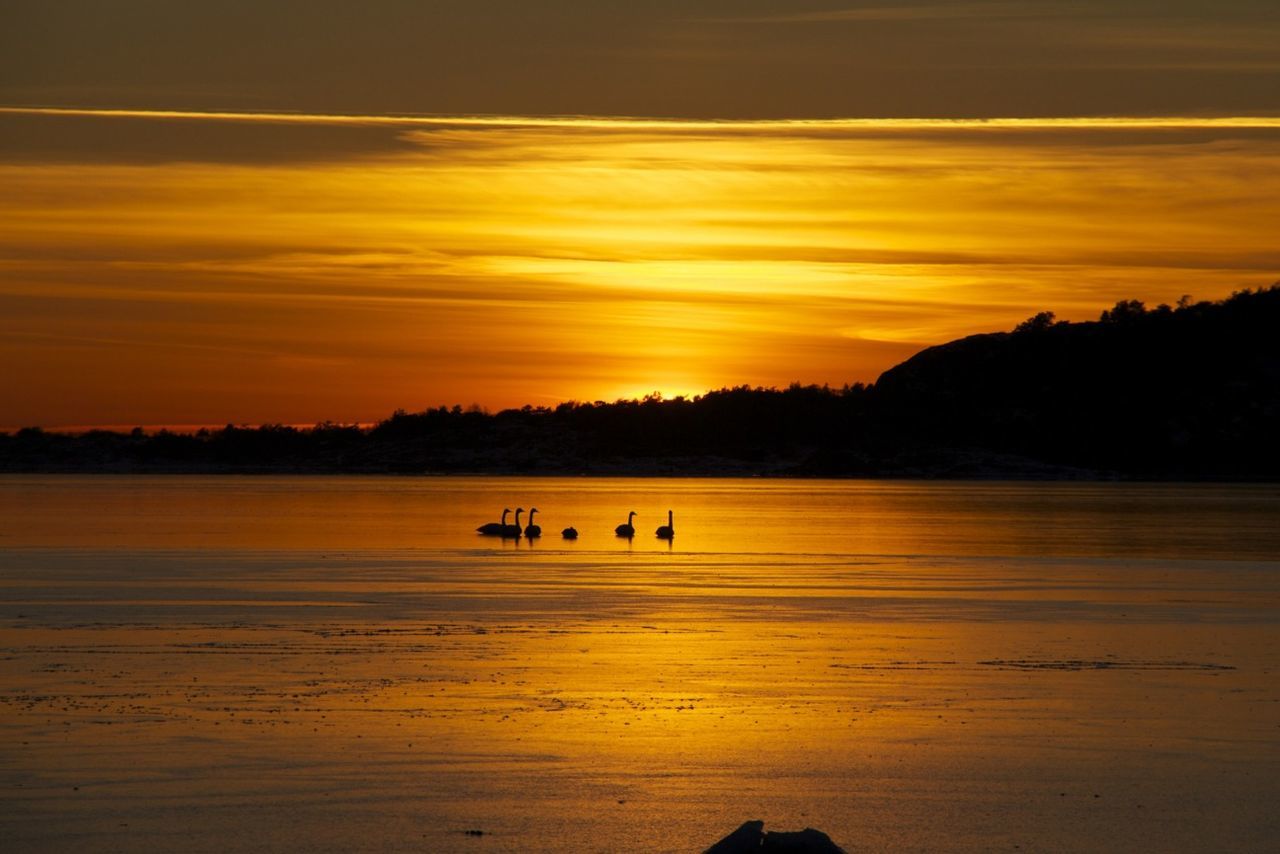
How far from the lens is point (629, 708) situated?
2016 centimetres

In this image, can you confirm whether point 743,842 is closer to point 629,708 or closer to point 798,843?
point 798,843

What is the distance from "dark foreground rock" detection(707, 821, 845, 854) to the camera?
1302 cm

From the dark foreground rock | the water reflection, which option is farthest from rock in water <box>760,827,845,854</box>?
the water reflection

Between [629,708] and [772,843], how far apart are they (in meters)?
7.19

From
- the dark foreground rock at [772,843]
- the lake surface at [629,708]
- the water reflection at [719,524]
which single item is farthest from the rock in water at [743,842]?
the water reflection at [719,524]

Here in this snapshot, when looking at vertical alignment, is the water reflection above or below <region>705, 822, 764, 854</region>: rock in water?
above

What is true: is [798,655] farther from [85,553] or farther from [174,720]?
[85,553]

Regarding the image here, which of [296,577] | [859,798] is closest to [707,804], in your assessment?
[859,798]

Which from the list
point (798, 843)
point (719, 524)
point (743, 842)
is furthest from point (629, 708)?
point (719, 524)

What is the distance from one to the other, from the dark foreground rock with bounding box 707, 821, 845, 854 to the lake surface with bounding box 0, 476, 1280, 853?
3.43 ft

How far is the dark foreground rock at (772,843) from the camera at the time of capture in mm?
13023

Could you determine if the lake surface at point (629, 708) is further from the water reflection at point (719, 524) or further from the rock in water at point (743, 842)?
the water reflection at point (719, 524)

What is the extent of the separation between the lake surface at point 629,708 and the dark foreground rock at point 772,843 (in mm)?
1046

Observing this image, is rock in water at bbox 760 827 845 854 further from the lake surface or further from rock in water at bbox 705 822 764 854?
the lake surface
